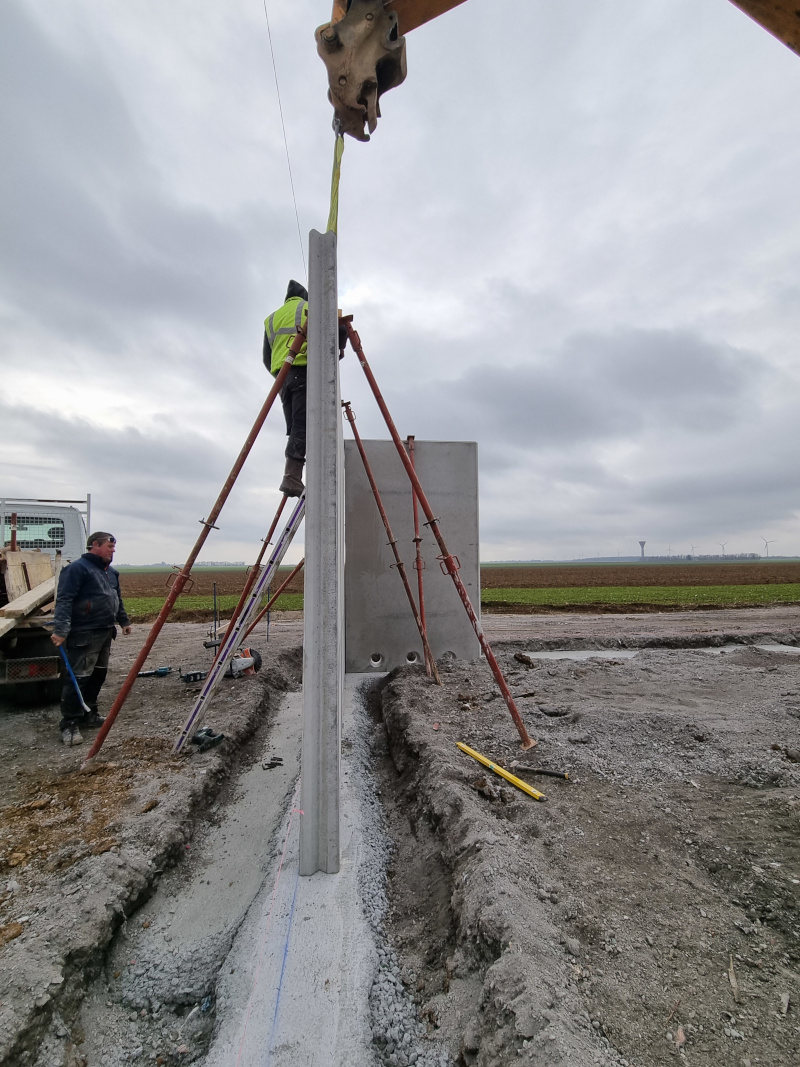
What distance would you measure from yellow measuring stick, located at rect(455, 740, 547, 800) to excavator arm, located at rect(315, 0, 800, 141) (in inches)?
165

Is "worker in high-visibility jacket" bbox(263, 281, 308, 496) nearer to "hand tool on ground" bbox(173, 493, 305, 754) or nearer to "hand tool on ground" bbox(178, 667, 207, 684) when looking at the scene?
"hand tool on ground" bbox(173, 493, 305, 754)

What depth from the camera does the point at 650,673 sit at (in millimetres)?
6508

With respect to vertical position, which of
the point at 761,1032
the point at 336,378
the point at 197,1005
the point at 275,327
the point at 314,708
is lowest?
the point at 197,1005

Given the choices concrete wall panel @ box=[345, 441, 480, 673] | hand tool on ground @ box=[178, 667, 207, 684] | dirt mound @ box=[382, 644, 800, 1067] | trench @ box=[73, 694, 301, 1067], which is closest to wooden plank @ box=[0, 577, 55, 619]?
hand tool on ground @ box=[178, 667, 207, 684]

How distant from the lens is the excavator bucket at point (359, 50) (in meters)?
2.89

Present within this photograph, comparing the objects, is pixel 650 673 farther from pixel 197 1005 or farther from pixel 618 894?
pixel 197 1005

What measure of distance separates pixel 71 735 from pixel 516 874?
13.8ft

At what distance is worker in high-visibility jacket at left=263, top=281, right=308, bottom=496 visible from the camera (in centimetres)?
415

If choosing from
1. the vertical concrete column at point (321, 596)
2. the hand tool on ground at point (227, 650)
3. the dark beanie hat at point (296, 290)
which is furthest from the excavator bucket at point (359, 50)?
the hand tool on ground at point (227, 650)

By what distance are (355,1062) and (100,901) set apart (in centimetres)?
141

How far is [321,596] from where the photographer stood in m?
2.92

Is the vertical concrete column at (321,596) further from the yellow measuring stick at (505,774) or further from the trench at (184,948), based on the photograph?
the yellow measuring stick at (505,774)

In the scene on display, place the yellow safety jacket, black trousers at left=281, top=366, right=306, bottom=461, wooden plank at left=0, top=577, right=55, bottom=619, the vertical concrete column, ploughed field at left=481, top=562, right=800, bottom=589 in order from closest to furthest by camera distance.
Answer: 1. the vertical concrete column
2. the yellow safety jacket
3. black trousers at left=281, top=366, right=306, bottom=461
4. wooden plank at left=0, top=577, right=55, bottom=619
5. ploughed field at left=481, top=562, right=800, bottom=589

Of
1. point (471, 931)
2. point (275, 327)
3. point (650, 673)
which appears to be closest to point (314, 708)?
point (471, 931)
